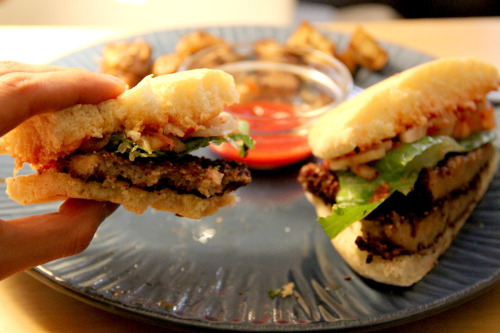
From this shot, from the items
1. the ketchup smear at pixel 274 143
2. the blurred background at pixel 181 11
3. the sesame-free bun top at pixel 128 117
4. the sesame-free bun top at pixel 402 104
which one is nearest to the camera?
the sesame-free bun top at pixel 128 117

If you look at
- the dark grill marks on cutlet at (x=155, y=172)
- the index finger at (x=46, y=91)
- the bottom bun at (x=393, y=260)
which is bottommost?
the bottom bun at (x=393, y=260)

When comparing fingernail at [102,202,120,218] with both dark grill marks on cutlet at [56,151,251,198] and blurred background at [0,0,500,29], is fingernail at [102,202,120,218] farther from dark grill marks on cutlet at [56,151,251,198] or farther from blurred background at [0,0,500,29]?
blurred background at [0,0,500,29]

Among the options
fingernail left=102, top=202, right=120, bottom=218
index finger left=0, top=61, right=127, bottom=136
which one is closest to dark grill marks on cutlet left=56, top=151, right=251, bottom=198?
fingernail left=102, top=202, right=120, bottom=218

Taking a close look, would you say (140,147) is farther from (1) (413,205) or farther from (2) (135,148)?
(1) (413,205)

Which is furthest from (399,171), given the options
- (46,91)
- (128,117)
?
(46,91)

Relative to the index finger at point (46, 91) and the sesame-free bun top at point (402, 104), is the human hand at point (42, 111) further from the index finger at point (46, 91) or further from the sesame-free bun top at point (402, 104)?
the sesame-free bun top at point (402, 104)

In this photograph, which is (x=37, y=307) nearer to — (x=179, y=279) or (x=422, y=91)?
(x=179, y=279)

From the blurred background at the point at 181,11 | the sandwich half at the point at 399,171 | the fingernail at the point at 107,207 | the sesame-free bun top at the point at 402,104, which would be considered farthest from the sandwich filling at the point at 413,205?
the blurred background at the point at 181,11

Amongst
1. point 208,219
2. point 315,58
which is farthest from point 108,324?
point 315,58

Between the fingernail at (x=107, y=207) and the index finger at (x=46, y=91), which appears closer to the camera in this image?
the index finger at (x=46, y=91)
